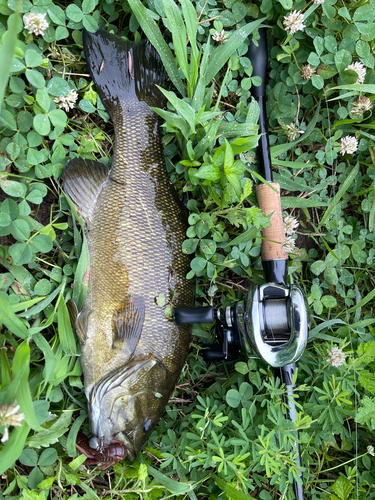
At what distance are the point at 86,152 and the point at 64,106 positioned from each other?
30 cm

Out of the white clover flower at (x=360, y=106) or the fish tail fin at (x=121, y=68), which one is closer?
the fish tail fin at (x=121, y=68)

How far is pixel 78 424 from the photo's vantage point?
7.30 feet

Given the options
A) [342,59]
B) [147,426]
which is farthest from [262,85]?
[147,426]

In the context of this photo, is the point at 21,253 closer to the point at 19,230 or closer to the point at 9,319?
the point at 19,230

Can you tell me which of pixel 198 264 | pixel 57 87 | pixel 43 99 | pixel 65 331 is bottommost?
pixel 65 331

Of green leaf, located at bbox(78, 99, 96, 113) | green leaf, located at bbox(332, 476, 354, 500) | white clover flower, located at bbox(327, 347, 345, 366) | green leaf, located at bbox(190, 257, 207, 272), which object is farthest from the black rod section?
green leaf, located at bbox(332, 476, 354, 500)

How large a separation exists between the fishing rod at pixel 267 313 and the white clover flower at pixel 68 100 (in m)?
1.15

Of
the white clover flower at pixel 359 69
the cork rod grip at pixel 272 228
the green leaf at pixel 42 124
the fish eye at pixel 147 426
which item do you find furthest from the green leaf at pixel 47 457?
the white clover flower at pixel 359 69

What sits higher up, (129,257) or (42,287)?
(129,257)

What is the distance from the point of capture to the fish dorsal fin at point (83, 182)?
2.22 m

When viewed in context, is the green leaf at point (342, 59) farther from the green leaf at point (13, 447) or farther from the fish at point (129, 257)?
the green leaf at point (13, 447)

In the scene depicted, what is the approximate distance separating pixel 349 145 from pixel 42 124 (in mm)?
2029

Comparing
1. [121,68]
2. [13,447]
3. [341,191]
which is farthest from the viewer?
[341,191]

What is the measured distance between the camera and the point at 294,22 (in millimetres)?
2322
